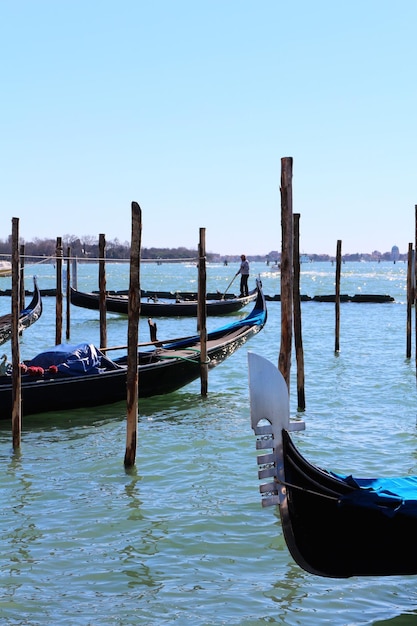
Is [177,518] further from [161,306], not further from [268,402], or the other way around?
[161,306]

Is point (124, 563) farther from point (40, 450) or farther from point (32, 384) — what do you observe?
point (32, 384)

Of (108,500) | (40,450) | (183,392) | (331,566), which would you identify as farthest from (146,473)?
(183,392)

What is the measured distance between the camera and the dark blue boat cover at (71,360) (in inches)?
333

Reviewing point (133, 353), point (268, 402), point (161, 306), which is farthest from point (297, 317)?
point (161, 306)

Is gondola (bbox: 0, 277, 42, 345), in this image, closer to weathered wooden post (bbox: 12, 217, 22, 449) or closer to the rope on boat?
weathered wooden post (bbox: 12, 217, 22, 449)

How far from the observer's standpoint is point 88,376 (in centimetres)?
849

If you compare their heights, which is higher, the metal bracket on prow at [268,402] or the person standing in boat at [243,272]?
the person standing in boat at [243,272]

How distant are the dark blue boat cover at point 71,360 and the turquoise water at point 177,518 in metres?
0.50

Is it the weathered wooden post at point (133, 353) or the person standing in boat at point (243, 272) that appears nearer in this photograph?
the weathered wooden post at point (133, 353)

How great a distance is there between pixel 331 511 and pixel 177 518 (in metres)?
1.86

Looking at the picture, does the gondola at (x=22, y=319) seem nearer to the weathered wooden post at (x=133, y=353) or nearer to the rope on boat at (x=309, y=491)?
the weathered wooden post at (x=133, y=353)

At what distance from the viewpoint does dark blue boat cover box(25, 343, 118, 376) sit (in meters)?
8.45

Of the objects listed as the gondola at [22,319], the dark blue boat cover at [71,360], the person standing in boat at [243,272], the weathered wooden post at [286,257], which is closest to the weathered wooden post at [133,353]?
the weathered wooden post at [286,257]

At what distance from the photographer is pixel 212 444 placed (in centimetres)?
769
